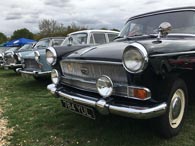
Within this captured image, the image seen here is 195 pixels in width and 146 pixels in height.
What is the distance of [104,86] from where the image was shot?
3.25 meters

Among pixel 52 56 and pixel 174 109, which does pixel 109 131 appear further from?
pixel 52 56

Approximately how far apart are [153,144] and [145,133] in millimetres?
341

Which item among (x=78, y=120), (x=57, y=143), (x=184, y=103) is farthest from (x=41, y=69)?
(x=184, y=103)

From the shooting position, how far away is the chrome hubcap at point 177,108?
11.3ft

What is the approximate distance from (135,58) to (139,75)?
0.19 m

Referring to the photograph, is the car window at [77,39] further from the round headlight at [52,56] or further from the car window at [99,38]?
the round headlight at [52,56]

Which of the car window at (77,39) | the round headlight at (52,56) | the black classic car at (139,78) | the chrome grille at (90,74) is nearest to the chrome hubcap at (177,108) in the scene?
the black classic car at (139,78)

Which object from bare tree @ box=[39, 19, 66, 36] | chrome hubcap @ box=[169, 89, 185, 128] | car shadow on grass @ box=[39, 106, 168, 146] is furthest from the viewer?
bare tree @ box=[39, 19, 66, 36]

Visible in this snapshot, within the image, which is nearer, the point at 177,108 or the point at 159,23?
the point at 177,108

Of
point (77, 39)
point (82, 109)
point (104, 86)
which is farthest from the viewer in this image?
point (77, 39)

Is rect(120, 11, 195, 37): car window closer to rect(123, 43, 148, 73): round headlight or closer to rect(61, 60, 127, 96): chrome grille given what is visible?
rect(61, 60, 127, 96): chrome grille

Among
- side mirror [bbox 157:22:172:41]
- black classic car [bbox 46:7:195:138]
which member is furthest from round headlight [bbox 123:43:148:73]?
side mirror [bbox 157:22:172:41]

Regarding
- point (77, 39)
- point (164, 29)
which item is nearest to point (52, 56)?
point (164, 29)

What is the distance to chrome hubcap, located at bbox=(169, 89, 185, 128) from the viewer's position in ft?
11.3
